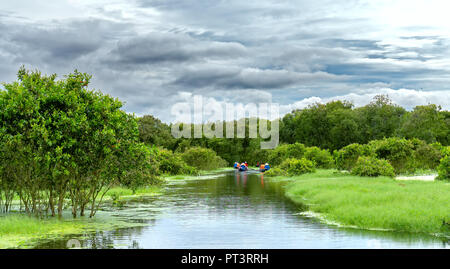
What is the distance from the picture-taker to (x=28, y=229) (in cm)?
2577

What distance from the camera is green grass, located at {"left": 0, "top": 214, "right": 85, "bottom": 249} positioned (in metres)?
23.7

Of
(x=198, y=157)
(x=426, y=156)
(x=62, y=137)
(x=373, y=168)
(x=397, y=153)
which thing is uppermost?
(x=62, y=137)

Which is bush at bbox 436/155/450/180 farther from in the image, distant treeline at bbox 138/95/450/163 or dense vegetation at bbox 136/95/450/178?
distant treeline at bbox 138/95/450/163

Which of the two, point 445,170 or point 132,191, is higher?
point 445,170

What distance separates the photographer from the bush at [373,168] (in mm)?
56994

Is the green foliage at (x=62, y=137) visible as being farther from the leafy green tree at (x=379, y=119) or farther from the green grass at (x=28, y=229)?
the leafy green tree at (x=379, y=119)

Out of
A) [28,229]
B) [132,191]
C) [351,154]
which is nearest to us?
[28,229]

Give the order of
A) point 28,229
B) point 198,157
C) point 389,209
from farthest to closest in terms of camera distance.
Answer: point 198,157, point 389,209, point 28,229

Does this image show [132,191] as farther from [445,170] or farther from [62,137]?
[445,170]

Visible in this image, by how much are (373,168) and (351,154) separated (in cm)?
1163

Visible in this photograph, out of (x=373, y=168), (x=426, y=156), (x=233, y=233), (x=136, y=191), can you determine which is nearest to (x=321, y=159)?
(x=426, y=156)

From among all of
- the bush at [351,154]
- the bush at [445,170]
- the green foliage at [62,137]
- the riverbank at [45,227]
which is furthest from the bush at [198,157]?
the green foliage at [62,137]

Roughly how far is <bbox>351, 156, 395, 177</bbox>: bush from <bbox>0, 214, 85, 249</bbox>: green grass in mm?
38563
